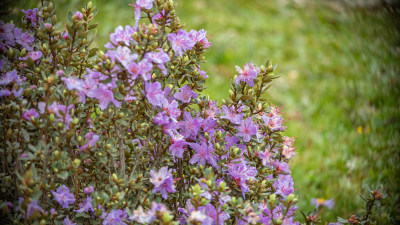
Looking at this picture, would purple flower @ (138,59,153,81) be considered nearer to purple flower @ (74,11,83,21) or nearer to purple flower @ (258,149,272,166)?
purple flower @ (74,11,83,21)

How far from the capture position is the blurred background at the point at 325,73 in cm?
292

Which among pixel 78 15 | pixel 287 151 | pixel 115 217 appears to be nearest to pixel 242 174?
Result: pixel 287 151

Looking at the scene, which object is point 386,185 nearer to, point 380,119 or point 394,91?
point 380,119

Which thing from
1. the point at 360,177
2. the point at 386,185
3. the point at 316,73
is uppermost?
the point at 316,73

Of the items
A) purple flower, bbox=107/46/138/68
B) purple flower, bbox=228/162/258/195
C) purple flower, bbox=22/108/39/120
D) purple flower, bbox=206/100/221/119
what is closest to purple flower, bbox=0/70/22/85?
purple flower, bbox=22/108/39/120

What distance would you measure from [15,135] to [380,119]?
10.7 feet

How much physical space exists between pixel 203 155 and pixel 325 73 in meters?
3.66

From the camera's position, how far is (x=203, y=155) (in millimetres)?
1418

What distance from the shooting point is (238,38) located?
17.4 ft

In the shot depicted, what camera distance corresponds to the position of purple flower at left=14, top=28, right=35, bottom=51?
1438mm

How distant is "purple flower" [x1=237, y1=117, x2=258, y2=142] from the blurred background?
0.59 m

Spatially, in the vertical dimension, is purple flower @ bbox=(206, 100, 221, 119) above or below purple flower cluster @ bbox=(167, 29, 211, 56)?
below

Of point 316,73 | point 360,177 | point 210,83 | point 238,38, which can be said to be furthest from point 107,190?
point 238,38

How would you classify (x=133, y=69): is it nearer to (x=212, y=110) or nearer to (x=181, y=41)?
(x=181, y=41)
